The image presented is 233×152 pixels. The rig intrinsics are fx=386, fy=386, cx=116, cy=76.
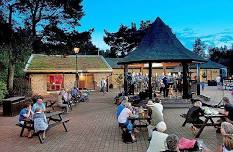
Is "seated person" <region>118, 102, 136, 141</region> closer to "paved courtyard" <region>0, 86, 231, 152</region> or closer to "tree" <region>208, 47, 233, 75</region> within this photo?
"paved courtyard" <region>0, 86, 231, 152</region>

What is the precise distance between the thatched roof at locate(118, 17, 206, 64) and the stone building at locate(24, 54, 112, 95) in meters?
18.7

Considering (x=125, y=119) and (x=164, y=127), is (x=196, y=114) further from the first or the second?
(x=164, y=127)

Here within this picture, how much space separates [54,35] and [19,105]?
45.9 ft

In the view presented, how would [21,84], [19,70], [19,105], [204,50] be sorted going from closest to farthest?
[19,105]
[21,84]
[19,70]
[204,50]

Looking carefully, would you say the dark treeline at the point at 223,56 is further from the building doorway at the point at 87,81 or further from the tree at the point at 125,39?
the building doorway at the point at 87,81

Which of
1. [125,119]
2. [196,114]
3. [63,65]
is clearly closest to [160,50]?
[196,114]

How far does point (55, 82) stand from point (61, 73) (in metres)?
1.38

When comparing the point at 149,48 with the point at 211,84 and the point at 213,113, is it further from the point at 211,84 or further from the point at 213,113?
the point at 211,84

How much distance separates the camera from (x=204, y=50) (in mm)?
118562

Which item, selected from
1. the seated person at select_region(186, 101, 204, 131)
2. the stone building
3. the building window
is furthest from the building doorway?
the seated person at select_region(186, 101, 204, 131)

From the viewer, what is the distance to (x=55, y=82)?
161ft

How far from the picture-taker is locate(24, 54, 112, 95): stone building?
1879 inches

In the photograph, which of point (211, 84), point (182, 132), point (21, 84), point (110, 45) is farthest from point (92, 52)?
point (182, 132)

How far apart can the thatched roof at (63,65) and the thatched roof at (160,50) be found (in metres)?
21.9
